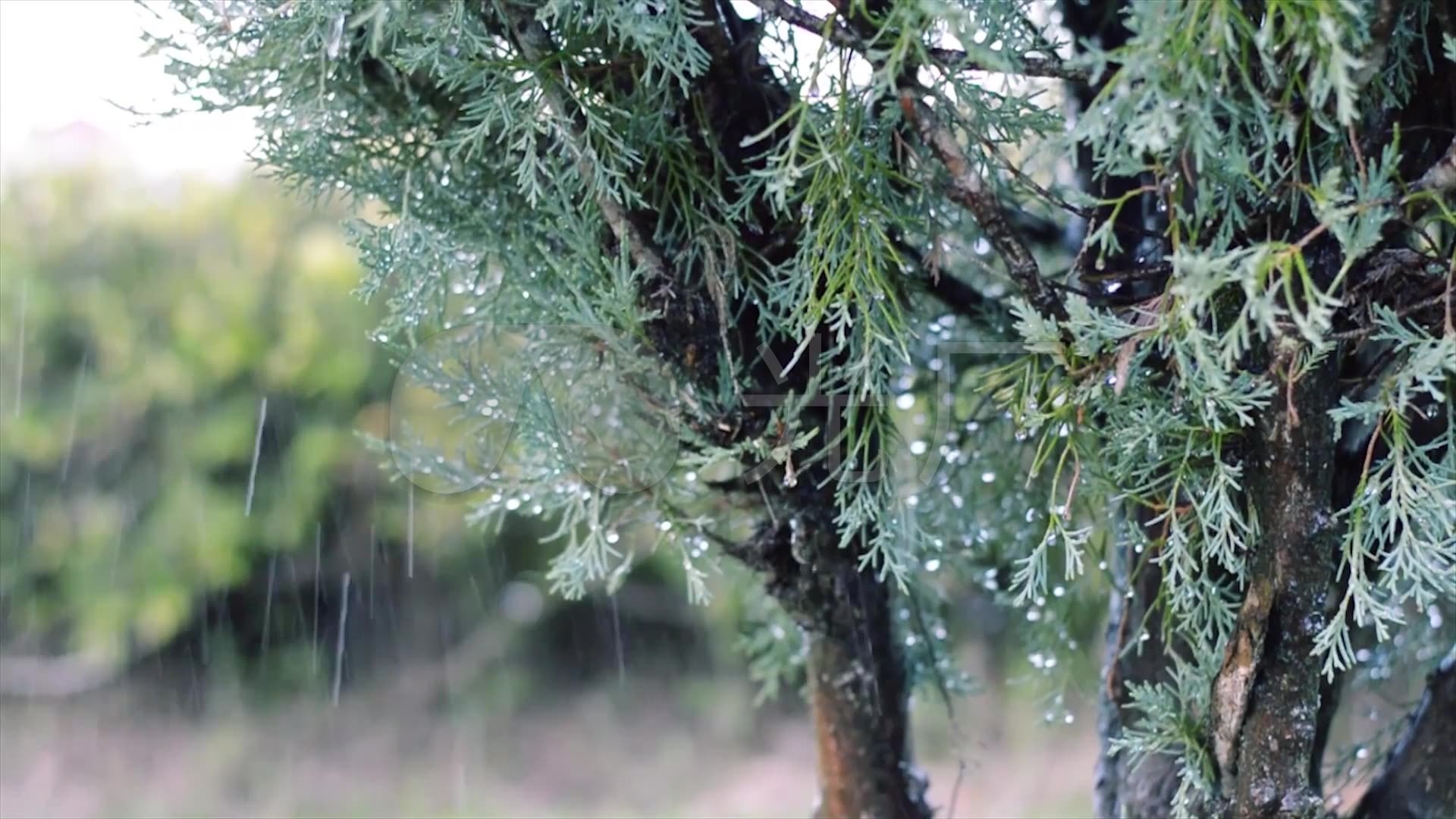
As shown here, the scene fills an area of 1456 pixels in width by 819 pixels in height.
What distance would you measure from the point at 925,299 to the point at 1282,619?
0.58 meters

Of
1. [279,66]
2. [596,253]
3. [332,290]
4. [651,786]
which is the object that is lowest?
[651,786]

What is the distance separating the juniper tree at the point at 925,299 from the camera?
96cm

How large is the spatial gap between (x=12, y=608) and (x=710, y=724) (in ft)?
6.56

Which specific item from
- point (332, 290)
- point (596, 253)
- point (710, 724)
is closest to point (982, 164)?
point (596, 253)

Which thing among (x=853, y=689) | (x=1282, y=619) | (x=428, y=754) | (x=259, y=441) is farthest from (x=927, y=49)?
(x=428, y=754)

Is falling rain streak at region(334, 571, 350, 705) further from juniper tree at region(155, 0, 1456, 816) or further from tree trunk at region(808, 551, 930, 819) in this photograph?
tree trunk at region(808, 551, 930, 819)

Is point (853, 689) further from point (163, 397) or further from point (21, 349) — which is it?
point (21, 349)

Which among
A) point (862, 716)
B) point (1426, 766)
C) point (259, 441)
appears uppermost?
point (259, 441)

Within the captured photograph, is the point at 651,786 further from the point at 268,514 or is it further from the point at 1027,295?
the point at 1027,295

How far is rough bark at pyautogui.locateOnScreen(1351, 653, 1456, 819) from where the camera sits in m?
1.31

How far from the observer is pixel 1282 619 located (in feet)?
3.63

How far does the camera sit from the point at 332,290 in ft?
10.3

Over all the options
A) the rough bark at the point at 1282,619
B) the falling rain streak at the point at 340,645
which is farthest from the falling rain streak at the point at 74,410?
the rough bark at the point at 1282,619

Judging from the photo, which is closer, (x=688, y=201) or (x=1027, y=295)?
(x=1027, y=295)
